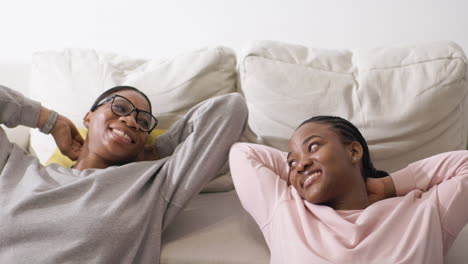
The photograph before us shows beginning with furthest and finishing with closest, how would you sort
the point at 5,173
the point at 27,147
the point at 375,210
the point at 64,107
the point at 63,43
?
the point at 63,43
the point at 27,147
the point at 64,107
the point at 5,173
the point at 375,210

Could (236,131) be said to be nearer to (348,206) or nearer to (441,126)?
(348,206)

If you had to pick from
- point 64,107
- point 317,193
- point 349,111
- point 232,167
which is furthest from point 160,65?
point 317,193

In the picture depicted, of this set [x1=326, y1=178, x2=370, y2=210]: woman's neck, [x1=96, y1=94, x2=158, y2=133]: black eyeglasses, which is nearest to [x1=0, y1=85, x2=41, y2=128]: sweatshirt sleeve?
[x1=96, y1=94, x2=158, y2=133]: black eyeglasses

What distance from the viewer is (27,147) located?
5.97 ft

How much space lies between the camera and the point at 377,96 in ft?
4.96

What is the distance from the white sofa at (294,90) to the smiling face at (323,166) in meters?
0.28

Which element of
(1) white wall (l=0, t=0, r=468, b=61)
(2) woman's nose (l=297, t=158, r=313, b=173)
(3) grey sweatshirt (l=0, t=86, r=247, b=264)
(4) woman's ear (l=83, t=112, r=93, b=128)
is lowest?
(3) grey sweatshirt (l=0, t=86, r=247, b=264)

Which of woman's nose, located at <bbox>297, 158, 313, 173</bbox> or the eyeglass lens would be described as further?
the eyeglass lens

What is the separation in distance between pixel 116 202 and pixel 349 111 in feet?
2.83

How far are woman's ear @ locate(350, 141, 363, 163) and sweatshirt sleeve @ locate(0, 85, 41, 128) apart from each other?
107 cm

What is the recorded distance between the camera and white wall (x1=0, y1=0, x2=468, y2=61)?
1.88 metres

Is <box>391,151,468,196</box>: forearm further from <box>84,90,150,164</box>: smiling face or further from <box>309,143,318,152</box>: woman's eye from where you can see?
<box>84,90,150,164</box>: smiling face

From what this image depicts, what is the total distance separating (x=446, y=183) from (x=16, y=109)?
4.50ft

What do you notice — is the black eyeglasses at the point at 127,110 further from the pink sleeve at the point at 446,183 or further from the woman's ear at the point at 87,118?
the pink sleeve at the point at 446,183
